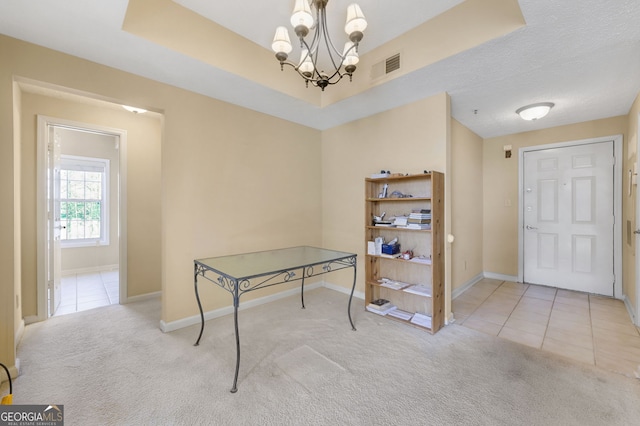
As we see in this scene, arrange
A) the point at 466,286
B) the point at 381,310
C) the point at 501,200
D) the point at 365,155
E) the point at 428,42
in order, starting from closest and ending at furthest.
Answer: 1. the point at 428,42
2. the point at 381,310
3. the point at 365,155
4. the point at 466,286
5. the point at 501,200

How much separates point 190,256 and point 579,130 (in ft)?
17.6

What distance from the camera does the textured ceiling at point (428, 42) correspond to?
1687 mm

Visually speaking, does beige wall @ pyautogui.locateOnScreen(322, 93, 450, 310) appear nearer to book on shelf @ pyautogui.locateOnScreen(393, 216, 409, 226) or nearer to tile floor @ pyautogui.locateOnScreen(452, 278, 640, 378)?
book on shelf @ pyautogui.locateOnScreen(393, 216, 409, 226)

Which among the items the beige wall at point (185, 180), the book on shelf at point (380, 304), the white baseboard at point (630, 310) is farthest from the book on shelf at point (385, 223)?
the white baseboard at point (630, 310)

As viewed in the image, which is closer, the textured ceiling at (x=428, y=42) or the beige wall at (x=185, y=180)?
the textured ceiling at (x=428, y=42)

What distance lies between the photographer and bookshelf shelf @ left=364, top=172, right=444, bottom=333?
261cm

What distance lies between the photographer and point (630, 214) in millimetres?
2959

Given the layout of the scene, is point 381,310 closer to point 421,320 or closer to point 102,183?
point 421,320

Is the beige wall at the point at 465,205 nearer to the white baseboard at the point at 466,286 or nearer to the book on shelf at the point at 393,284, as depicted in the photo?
the white baseboard at the point at 466,286

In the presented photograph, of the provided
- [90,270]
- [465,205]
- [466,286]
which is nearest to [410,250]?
[465,205]

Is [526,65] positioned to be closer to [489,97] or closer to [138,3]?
[489,97]

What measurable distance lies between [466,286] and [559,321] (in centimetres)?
116

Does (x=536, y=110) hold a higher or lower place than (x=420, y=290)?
higher

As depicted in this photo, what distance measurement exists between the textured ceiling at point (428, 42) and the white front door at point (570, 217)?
74 cm
